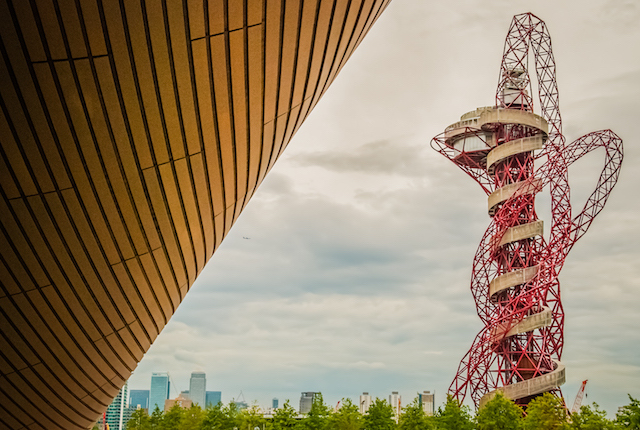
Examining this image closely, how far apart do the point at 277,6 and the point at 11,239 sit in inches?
187

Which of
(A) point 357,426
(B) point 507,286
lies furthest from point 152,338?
(B) point 507,286

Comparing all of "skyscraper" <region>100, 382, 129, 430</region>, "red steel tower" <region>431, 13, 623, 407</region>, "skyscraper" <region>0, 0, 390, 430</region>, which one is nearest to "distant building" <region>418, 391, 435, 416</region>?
"skyscraper" <region>100, 382, 129, 430</region>

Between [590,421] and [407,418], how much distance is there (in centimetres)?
983

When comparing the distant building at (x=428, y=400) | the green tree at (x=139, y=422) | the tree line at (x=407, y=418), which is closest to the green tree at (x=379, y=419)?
the tree line at (x=407, y=418)

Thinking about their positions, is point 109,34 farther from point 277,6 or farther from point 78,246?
point 78,246

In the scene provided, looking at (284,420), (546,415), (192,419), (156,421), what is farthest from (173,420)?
(546,415)

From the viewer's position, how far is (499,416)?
35750 millimetres

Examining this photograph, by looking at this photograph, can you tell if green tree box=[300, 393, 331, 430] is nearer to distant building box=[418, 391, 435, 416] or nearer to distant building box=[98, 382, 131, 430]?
distant building box=[418, 391, 435, 416]

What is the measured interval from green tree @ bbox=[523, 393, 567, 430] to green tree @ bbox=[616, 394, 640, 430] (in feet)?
12.6

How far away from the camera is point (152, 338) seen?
1472 cm

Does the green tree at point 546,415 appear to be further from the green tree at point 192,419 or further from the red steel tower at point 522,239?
the green tree at point 192,419

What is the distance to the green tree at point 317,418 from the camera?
3881cm

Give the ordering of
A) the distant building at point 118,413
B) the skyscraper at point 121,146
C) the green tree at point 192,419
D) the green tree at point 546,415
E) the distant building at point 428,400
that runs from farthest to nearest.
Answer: the distant building at point 118,413 → the distant building at point 428,400 → the green tree at point 192,419 → the green tree at point 546,415 → the skyscraper at point 121,146

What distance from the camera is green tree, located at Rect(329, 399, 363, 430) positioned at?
1510 inches
